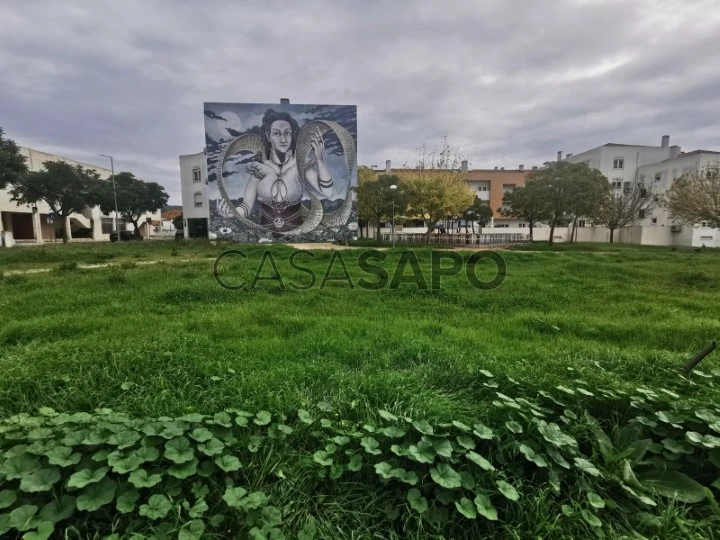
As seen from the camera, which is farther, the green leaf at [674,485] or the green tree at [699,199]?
the green tree at [699,199]

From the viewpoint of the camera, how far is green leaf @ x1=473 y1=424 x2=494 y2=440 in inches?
76.4

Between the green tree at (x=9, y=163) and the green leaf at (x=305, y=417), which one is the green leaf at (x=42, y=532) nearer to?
the green leaf at (x=305, y=417)

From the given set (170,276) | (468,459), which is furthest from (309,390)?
(170,276)

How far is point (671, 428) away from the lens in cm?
216

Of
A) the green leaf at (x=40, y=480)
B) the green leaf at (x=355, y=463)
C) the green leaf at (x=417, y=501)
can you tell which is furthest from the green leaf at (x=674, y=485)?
the green leaf at (x=40, y=480)

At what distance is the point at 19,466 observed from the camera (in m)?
1.64

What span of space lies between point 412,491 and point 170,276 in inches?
318

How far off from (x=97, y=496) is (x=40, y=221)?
47.8 m

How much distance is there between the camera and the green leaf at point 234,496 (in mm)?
1597

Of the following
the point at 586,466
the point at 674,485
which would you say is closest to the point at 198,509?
the point at 586,466

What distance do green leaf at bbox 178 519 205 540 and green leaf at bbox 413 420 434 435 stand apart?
1.10 metres

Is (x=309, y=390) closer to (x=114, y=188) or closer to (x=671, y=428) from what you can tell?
(x=671, y=428)

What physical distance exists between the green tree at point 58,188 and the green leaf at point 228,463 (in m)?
33.2

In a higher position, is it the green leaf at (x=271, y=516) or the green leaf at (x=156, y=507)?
the green leaf at (x=156, y=507)
